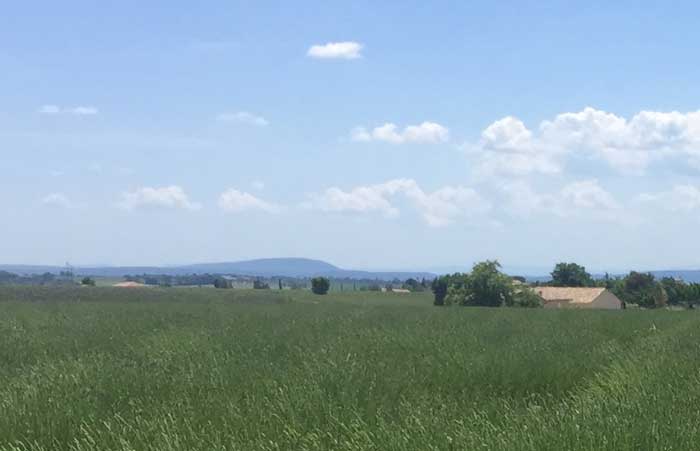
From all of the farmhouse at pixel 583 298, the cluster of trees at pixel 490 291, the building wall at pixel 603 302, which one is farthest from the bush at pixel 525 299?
the building wall at pixel 603 302

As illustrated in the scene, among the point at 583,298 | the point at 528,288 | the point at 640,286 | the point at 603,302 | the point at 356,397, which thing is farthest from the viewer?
the point at 640,286

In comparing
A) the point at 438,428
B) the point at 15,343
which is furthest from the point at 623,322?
the point at 438,428

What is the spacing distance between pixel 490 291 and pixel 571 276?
42927 millimetres

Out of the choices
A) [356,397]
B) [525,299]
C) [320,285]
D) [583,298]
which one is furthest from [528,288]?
[356,397]

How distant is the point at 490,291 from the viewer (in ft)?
239

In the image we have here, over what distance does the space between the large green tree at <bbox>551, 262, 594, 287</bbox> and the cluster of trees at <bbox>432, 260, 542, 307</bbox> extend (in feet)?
125

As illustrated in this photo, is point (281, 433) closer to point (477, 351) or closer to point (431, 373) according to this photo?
point (431, 373)

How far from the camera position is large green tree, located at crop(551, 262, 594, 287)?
110650 mm

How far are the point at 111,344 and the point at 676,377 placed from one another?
457 inches

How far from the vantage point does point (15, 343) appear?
16750 millimetres

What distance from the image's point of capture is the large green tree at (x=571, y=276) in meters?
111

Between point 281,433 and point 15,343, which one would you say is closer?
point 281,433

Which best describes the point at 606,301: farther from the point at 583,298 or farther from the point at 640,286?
the point at 640,286

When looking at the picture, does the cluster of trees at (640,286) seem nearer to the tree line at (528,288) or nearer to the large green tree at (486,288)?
the tree line at (528,288)
